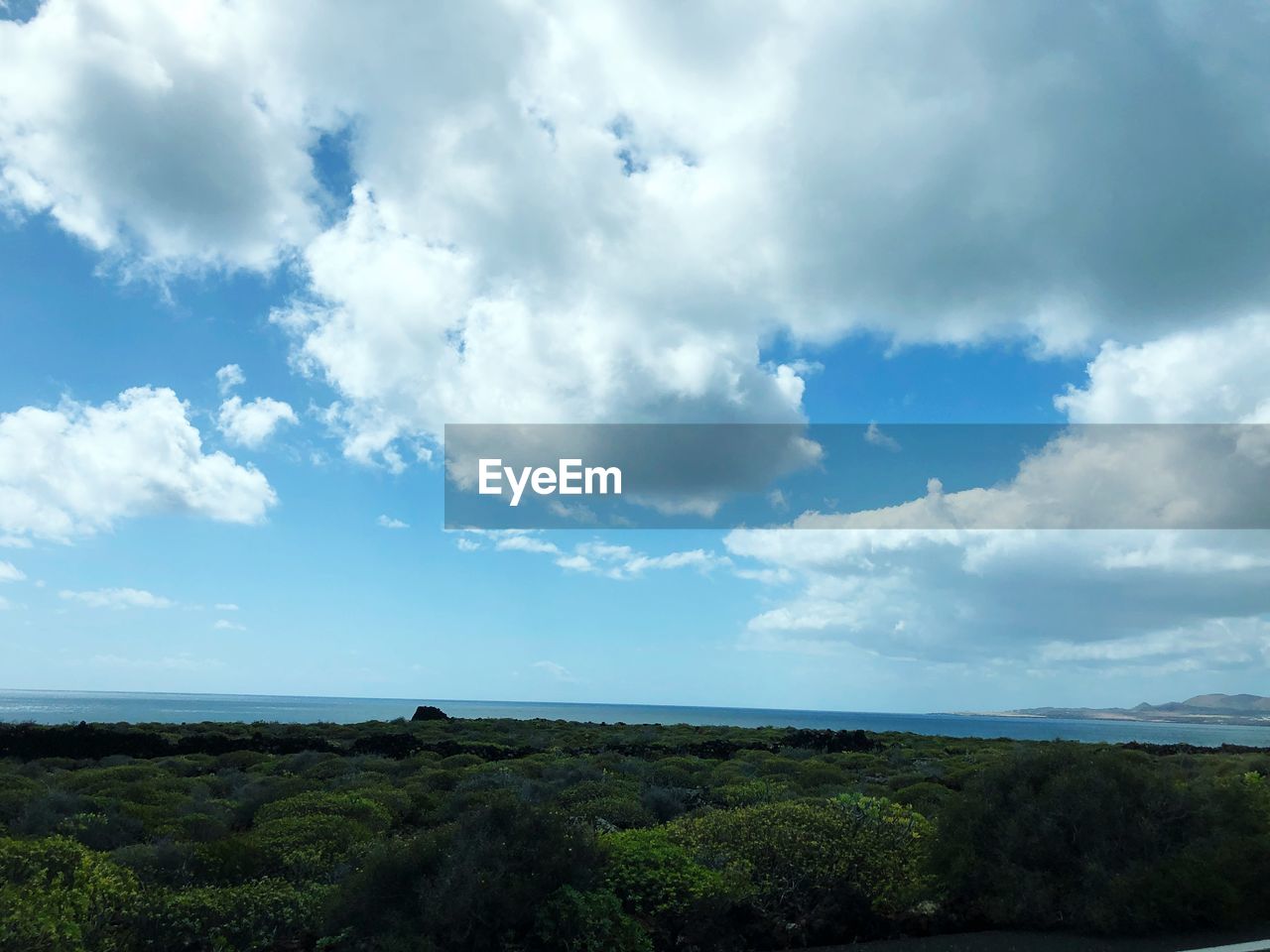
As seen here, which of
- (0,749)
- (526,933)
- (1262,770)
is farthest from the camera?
(0,749)

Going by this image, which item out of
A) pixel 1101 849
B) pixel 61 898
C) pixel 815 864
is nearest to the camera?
pixel 61 898

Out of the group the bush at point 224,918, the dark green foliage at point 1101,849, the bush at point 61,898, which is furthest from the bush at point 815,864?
the bush at point 61,898

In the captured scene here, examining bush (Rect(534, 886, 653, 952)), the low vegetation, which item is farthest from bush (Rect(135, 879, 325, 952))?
bush (Rect(534, 886, 653, 952))

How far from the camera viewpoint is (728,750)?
1150 inches

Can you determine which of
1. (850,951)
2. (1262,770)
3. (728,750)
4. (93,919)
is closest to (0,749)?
(728,750)

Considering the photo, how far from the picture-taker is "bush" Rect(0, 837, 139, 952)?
6242 millimetres

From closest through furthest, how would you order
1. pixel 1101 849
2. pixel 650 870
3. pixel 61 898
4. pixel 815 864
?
pixel 61 898 < pixel 650 870 < pixel 1101 849 < pixel 815 864

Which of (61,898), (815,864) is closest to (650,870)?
(815,864)

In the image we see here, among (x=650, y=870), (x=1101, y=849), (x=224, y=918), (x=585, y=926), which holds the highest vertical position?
(x=1101, y=849)

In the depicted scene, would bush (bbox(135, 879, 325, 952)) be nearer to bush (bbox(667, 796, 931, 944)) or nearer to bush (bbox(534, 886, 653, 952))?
bush (bbox(534, 886, 653, 952))

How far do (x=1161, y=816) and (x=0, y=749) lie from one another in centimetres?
3041

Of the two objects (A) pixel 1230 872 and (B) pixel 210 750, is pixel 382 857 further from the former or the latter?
(B) pixel 210 750

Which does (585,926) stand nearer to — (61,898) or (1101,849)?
(61,898)

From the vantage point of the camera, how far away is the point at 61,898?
6.96 meters
